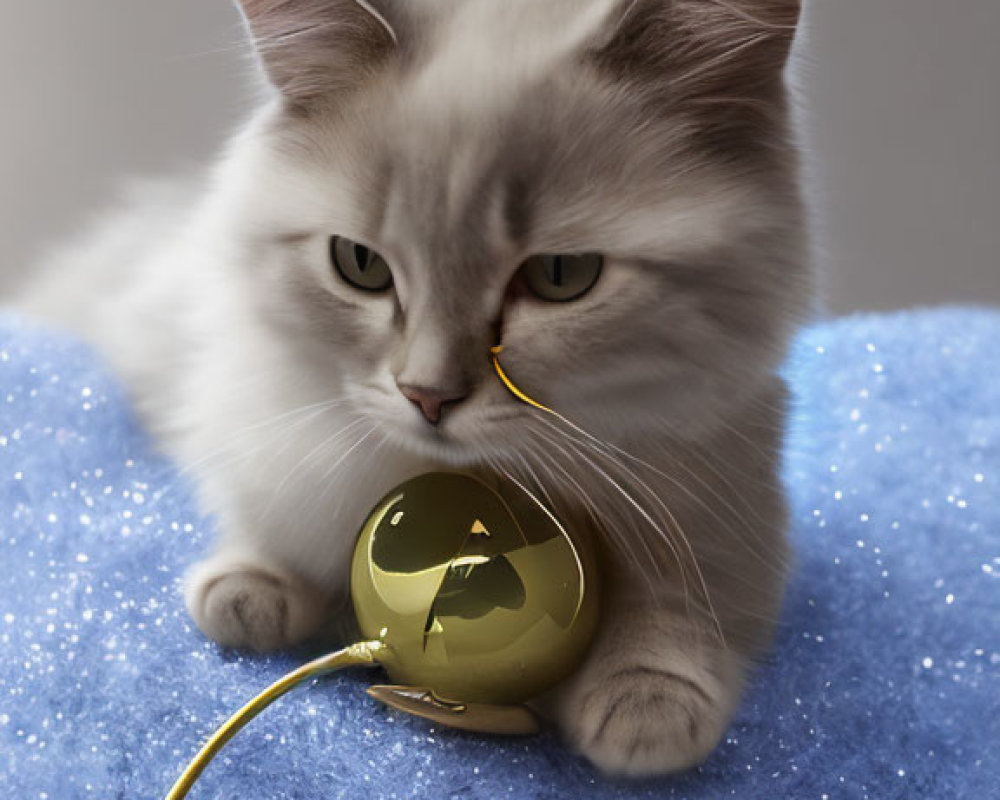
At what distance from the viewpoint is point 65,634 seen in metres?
0.85

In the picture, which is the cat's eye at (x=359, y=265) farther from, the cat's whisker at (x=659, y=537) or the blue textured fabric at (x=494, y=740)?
the blue textured fabric at (x=494, y=740)

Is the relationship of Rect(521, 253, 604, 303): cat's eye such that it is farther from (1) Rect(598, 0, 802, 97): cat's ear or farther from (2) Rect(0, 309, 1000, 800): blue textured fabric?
(2) Rect(0, 309, 1000, 800): blue textured fabric

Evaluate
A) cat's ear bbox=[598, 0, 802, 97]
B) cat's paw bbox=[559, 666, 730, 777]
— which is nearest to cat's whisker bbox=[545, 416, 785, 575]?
cat's paw bbox=[559, 666, 730, 777]

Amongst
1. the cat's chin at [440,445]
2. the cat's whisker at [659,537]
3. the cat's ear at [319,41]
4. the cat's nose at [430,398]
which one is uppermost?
the cat's ear at [319,41]

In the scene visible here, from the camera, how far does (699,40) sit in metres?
0.70

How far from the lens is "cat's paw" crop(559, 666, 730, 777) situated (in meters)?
0.70

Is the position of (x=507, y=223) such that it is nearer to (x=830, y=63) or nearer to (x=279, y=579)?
(x=279, y=579)

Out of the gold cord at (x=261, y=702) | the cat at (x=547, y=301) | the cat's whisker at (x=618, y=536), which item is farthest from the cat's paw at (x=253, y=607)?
the cat's whisker at (x=618, y=536)

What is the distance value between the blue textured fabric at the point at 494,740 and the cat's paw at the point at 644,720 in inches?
1.2

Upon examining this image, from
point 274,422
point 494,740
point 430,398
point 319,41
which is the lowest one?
point 494,740

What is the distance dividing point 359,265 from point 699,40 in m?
0.24

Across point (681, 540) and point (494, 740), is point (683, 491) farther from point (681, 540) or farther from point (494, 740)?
point (494, 740)

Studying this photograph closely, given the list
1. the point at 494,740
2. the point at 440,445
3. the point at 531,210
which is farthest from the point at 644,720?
the point at 531,210

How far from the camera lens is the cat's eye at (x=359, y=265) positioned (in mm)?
710
